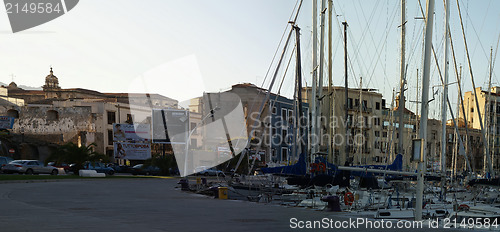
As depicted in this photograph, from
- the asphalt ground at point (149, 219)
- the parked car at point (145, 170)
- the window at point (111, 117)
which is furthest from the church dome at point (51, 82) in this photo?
the asphalt ground at point (149, 219)

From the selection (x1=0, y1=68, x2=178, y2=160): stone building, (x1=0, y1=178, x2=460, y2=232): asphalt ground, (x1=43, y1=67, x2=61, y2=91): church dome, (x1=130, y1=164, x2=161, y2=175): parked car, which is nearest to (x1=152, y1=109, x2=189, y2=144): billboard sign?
(x1=0, y1=68, x2=178, y2=160): stone building

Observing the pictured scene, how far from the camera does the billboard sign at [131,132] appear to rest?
74.0m

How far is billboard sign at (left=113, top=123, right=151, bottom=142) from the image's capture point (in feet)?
243

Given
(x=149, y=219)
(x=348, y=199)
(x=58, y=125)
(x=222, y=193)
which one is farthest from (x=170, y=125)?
(x=149, y=219)

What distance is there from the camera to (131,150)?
71.2m

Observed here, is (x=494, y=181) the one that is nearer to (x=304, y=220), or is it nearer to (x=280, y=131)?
(x=304, y=220)

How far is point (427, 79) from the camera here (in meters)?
15.2

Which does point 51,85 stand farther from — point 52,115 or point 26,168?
point 26,168

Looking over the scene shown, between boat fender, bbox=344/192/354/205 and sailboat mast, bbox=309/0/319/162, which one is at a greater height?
sailboat mast, bbox=309/0/319/162

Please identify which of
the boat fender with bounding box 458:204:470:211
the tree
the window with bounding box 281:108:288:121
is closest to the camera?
the boat fender with bounding box 458:204:470:211

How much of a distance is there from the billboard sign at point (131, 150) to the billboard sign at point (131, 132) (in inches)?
137

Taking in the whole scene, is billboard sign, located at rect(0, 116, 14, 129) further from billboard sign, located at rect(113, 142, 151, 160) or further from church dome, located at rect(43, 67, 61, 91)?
church dome, located at rect(43, 67, 61, 91)

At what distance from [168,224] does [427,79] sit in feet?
27.2

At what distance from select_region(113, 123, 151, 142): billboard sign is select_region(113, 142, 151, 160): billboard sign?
11.4 ft
